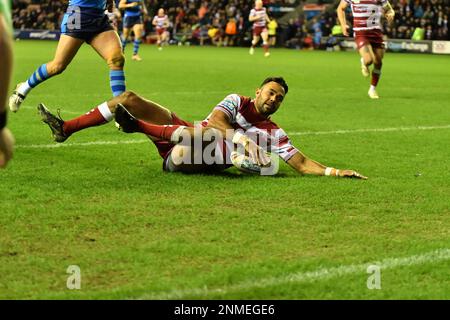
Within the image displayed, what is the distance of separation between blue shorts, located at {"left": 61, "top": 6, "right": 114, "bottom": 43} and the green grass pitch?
1.13 m

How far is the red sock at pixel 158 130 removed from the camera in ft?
23.5

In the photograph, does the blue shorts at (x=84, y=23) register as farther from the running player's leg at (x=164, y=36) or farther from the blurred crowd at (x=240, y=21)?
the blurred crowd at (x=240, y=21)

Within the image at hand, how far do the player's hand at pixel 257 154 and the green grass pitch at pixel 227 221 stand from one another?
0.56ft

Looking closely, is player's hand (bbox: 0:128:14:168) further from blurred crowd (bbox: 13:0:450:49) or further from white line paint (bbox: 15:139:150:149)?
blurred crowd (bbox: 13:0:450:49)

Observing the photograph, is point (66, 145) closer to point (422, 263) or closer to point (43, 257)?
point (43, 257)

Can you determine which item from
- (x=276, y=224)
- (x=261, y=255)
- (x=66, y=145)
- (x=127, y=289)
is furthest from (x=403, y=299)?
(x=66, y=145)

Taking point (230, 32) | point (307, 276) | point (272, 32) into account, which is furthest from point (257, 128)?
point (230, 32)

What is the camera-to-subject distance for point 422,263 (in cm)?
468

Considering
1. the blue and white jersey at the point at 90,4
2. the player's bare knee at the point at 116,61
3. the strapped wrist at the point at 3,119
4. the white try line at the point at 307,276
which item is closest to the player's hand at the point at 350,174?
the white try line at the point at 307,276

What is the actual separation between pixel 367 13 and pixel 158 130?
9.53 meters

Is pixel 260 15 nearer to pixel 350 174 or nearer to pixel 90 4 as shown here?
pixel 90 4

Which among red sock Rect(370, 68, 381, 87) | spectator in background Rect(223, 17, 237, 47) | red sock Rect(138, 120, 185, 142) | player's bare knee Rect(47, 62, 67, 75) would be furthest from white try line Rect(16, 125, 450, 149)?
spectator in background Rect(223, 17, 237, 47)

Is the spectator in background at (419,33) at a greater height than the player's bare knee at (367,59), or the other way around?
the player's bare knee at (367,59)

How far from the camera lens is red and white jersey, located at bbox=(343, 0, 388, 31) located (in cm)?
1565
